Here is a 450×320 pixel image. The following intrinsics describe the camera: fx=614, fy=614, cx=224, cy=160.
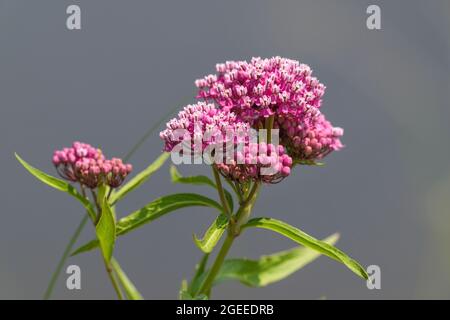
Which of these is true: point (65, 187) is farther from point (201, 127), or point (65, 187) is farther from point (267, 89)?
point (267, 89)

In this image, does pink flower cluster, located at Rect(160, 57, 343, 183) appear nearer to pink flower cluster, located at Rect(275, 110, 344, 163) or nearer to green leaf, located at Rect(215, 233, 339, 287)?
pink flower cluster, located at Rect(275, 110, 344, 163)

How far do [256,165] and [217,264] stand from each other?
0.46 metres

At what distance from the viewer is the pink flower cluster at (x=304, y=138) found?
211cm

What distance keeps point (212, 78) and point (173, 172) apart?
475 millimetres

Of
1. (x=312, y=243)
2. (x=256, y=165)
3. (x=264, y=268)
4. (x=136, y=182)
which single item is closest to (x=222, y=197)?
(x=256, y=165)

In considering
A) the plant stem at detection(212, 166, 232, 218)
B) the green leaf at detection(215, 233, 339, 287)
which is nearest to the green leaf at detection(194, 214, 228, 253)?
the plant stem at detection(212, 166, 232, 218)

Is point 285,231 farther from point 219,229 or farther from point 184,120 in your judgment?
point 184,120

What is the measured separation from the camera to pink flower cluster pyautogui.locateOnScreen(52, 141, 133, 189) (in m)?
2.15

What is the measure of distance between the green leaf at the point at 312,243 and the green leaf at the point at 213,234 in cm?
11

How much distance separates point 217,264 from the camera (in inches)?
85.4

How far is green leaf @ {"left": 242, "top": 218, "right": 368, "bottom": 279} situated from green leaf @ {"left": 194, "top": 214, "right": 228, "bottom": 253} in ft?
0.35
